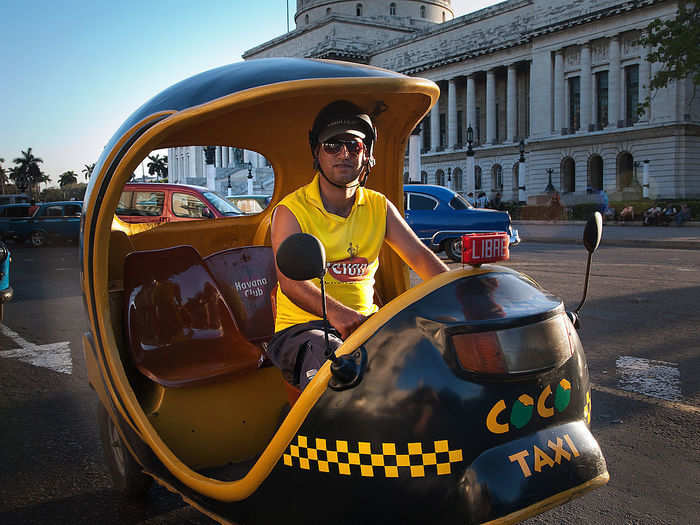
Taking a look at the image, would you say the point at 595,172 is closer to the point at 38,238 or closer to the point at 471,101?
the point at 471,101

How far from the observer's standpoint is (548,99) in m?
55.7

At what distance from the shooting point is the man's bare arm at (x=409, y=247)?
2.84 meters

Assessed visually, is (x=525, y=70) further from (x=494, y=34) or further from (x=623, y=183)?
(x=623, y=183)

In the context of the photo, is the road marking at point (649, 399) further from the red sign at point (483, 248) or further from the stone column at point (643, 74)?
the stone column at point (643, 74)

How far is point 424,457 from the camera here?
5.94 feet

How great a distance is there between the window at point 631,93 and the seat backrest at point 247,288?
5246cm

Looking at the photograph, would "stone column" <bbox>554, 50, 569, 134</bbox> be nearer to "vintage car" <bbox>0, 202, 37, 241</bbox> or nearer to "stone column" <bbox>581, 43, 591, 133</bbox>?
"stone column" <bbox>581, 43, 591, 133</bbox>

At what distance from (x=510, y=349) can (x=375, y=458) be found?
47cm

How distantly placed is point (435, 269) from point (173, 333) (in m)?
1.37

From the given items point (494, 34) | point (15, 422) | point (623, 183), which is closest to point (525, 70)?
point (494, 34)

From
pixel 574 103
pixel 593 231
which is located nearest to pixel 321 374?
pixel 593 231

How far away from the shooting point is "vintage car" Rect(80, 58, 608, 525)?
1833 mm

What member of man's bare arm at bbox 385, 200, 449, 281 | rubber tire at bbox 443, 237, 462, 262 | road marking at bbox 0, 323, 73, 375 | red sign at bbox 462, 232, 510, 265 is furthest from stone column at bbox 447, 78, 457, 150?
red sign at bbox 462, 232, 510, 265

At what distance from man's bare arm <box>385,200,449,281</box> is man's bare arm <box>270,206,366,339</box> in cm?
46
